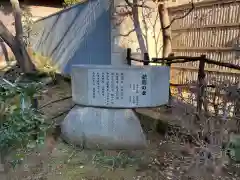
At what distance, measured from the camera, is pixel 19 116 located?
2.00 meters

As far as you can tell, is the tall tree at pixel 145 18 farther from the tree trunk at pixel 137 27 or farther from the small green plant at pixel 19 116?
the small green plant at pixel 19 116

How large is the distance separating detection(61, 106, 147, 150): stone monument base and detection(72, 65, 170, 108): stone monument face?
10cm

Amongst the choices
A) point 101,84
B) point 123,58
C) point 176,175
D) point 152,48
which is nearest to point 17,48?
point 123,58

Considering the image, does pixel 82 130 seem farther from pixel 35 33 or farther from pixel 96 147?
pixel 35 33

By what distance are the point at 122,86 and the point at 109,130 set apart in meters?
0.49

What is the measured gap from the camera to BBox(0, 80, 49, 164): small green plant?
1.95 metres

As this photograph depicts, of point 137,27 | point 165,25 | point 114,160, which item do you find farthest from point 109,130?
point 165,25

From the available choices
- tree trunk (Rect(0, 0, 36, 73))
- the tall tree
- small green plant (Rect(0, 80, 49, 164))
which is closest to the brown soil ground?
small green plant (Rect(0, 80, 49, 164))

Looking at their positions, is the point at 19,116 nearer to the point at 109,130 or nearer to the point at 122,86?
the point at 109,130

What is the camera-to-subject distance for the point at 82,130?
2.84m

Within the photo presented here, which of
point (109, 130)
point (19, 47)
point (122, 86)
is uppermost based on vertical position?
point (19, 47)

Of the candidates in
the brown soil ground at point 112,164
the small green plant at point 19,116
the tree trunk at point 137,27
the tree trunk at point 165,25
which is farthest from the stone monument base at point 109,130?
the tree trunk at point 165,25

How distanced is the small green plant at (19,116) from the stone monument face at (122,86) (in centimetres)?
78

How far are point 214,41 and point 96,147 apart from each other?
115 inches
